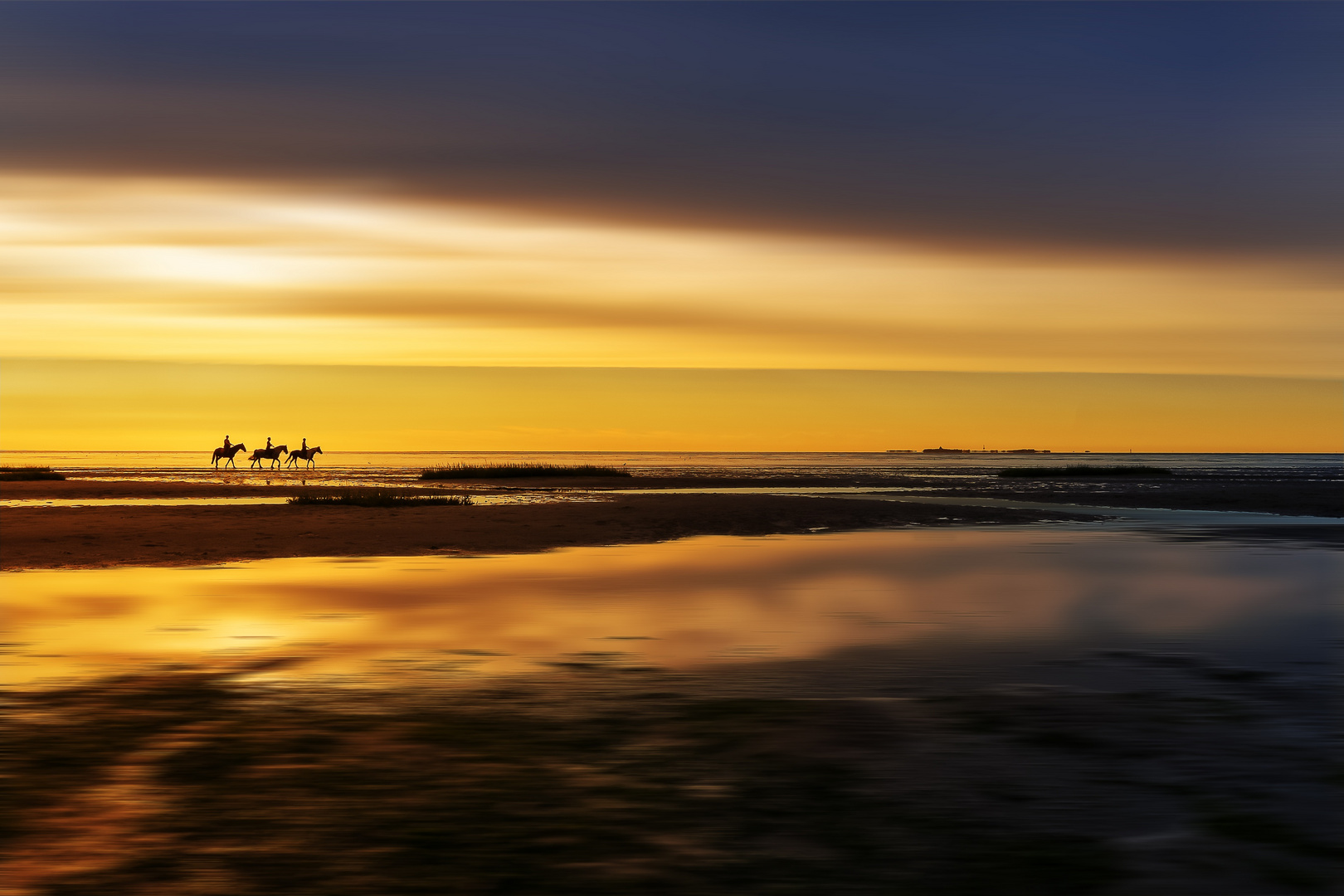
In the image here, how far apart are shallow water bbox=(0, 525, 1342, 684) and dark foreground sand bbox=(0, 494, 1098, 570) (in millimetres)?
2673

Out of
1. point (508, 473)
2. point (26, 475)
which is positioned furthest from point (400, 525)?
point (26, 475)

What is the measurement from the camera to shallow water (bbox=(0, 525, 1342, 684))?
1356cm

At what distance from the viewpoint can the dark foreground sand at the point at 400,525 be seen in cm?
2698

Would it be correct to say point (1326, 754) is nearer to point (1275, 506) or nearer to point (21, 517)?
point (21, 517)

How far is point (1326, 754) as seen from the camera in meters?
8.77

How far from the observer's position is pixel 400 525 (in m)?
34.4

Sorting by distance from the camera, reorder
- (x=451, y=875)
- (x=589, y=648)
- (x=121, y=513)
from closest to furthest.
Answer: (x=451, y=875) < (x=589, y=648) < (x=121, y=513)

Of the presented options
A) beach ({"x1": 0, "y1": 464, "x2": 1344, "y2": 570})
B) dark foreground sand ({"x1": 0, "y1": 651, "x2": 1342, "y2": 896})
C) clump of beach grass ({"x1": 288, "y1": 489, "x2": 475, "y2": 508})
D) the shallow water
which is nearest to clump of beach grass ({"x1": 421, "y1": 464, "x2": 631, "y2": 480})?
beach ({"x1": 0, "y1": 464, "x2": 1344, "y2": 570})

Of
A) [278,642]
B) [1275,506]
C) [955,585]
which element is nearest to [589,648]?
[278,642]

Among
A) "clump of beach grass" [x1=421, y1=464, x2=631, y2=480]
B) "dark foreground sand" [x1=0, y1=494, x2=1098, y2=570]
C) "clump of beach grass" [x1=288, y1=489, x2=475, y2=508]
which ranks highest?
"clump of beach grass" [x1=421, y1=464, x2=631, y2=480]

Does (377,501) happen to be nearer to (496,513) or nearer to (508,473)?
(496,513)

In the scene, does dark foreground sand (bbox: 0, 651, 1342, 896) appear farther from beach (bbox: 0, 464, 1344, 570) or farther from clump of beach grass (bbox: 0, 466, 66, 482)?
clump of beach grass (bbox: 0, 466, 66, 482)

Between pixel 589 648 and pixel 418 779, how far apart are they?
5.92 metres

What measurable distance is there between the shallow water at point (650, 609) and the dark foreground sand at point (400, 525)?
267 cm
